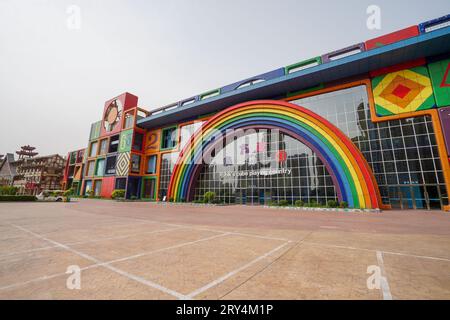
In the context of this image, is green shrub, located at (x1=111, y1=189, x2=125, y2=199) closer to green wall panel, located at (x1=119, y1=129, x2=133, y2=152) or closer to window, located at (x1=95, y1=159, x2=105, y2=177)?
green wall panel, located at (x1=119, y1=129, x2=133, y2=152)

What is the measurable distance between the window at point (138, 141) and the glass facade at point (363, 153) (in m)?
20.4

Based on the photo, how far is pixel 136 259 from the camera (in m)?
4.21

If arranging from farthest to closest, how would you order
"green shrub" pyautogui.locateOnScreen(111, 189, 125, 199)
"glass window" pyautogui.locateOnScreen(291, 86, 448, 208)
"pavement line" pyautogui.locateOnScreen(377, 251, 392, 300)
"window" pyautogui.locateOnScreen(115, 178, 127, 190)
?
"window" pyautogui.locateOnScreen(115, 178, 127, 190)
"green shrub" pyautogui.locateOnScreen(111, 189, 125, 199)
"glass window" pyautogui.locateOnScreen(291, 86, 448, 208)
"pavement line" pyautogui.locateOnScreen(377, 251, 392, 300)

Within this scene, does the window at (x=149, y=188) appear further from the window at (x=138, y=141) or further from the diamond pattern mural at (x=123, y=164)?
the window at (x=138, y=141)

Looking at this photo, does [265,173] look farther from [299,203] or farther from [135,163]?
[135,163]

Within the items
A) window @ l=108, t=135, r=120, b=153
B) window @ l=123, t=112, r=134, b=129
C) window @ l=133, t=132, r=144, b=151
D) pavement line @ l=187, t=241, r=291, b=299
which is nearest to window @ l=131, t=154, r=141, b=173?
window @ l=133, t=132, r=144, b=151

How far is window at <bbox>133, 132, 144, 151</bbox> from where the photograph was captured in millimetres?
40400

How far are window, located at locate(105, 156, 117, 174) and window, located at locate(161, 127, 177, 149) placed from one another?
41.0 ft

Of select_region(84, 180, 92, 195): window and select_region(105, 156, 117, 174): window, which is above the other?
select_region(105, 156, 117, 174): window

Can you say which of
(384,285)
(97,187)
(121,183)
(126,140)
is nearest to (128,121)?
(126,140)

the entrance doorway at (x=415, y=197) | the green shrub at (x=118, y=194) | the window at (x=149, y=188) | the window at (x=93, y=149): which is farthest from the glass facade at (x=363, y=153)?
the window at (x=93, y=149)

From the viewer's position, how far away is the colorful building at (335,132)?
17.8 meters

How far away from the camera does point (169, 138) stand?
3878 cm

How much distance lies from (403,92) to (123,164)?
144 ft
